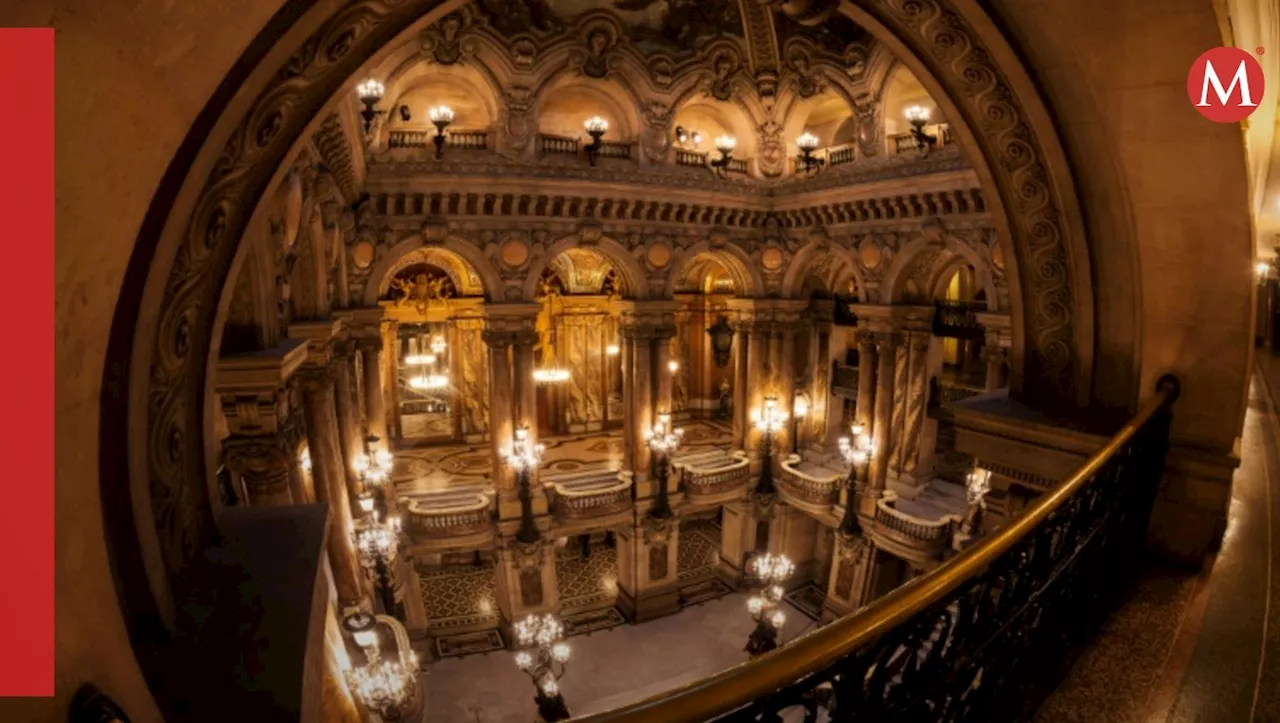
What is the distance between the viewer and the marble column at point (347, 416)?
425 inches

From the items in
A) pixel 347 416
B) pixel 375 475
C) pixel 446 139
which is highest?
pixel 446 139

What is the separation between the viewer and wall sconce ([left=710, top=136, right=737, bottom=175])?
13711 mm

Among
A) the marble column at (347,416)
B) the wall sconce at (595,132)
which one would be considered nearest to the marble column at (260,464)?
the marble column at (347,416)

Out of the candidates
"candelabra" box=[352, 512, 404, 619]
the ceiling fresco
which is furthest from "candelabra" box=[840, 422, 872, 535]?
"candelabra" box=[352, 512, 404, 619]

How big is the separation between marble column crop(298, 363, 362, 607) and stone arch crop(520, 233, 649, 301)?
539cm

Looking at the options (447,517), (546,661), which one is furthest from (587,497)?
(546,661)

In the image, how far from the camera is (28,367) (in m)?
1.38

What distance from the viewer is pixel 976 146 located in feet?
15.1

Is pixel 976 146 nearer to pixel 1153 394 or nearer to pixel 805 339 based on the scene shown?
pixel 1153 394

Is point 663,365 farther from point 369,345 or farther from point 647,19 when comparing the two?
point 647,19

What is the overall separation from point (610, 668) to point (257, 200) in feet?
42.5

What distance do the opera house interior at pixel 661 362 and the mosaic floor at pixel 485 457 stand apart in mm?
202

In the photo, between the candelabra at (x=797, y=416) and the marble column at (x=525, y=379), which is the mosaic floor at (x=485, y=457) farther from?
the marble column at (x=525, y=379)

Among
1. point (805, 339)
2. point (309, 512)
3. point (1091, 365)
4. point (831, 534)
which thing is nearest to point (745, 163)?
point (805, 339)
